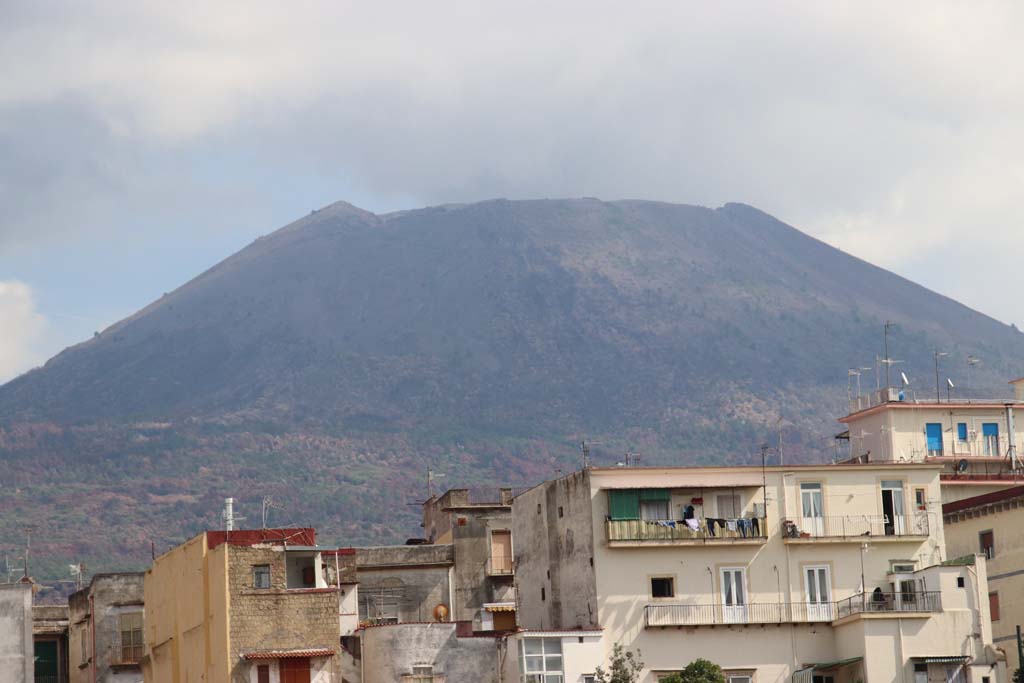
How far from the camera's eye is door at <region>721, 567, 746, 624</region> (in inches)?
2972

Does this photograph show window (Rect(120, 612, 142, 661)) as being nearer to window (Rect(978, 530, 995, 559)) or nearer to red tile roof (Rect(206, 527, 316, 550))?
red tile roof (Rect(206, 527, 316, 550))

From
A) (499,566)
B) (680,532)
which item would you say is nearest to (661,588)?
(680,532)

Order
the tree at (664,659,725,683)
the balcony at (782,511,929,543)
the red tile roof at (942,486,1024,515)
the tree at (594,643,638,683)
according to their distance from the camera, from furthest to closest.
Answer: the red tile roof at (942,486,1024,515) → the balcony at (782,511,929,543) → the tree at (594,643,638,683) → the tree at (664,659,725,683)

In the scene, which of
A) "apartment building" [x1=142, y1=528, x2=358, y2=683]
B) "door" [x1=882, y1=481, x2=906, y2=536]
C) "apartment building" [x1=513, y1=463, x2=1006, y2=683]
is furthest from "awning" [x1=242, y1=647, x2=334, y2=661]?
"door" [x1=882, y1=481, x2=906, y2=536]

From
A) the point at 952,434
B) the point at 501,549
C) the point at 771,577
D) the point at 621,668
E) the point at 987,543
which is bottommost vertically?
the point at 621,668

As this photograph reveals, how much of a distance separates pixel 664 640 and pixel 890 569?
9314mm

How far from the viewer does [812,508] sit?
3066 inches

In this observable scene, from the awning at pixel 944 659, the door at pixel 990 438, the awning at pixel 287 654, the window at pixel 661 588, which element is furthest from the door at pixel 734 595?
the door at pixel 990 438

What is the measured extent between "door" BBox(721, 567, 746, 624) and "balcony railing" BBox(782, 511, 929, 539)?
7.67 ft

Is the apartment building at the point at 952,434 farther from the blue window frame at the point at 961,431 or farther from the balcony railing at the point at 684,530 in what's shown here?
the balcony railing at the point at 684,530

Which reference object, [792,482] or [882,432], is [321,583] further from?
[882,432]

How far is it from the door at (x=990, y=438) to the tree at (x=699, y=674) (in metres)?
A: 30.2

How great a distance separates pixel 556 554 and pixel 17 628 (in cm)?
2039

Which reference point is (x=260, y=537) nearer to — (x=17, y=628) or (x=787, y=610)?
(x=17, y=628)
